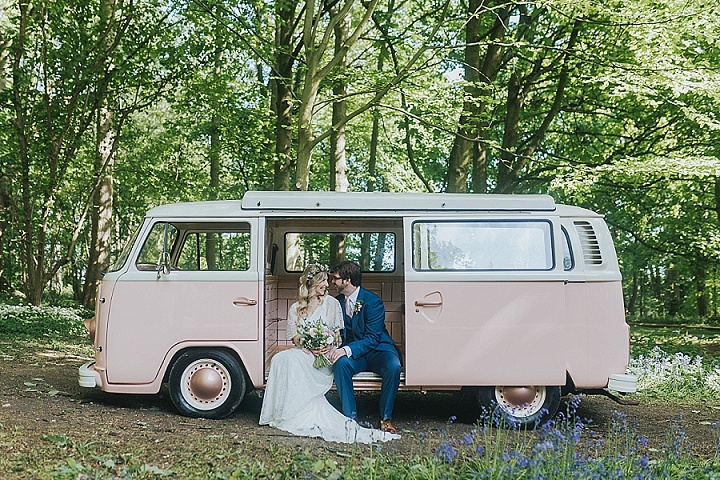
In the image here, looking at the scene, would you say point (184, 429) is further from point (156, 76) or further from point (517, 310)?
point (156, 76)

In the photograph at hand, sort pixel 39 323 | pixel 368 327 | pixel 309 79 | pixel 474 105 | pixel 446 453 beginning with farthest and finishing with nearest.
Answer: pixel 39 323, pixel 474 105, pixel 309 79, pixel 368 327, pixel 446 453

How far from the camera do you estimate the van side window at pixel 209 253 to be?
29.1 ft

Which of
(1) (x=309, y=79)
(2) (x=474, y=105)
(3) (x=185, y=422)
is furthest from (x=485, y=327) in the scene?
(2) (x=474, y=105)

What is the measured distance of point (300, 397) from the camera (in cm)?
847

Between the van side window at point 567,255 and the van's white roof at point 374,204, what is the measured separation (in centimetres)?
31

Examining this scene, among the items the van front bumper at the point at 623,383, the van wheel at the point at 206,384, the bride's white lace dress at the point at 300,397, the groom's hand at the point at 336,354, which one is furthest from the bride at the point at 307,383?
the van front bumper at the point at 623,383

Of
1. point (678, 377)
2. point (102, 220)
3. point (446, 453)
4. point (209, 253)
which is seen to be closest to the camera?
point (446, 453)

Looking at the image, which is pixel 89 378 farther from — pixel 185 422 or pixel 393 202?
pixel 393 202

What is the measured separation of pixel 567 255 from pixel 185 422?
14.2 ft

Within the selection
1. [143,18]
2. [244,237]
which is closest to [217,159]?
[143,18]

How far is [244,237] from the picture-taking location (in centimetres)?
942

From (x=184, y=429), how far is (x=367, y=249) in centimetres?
1191

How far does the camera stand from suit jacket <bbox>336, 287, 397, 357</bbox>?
8781 mm

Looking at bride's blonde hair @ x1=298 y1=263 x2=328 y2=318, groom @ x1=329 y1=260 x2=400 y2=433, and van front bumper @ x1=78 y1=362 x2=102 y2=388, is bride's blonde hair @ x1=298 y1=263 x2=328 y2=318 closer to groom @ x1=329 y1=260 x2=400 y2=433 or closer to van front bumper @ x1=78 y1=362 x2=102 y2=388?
groom @ x1=329 y1=260 x2=400 y2=433
